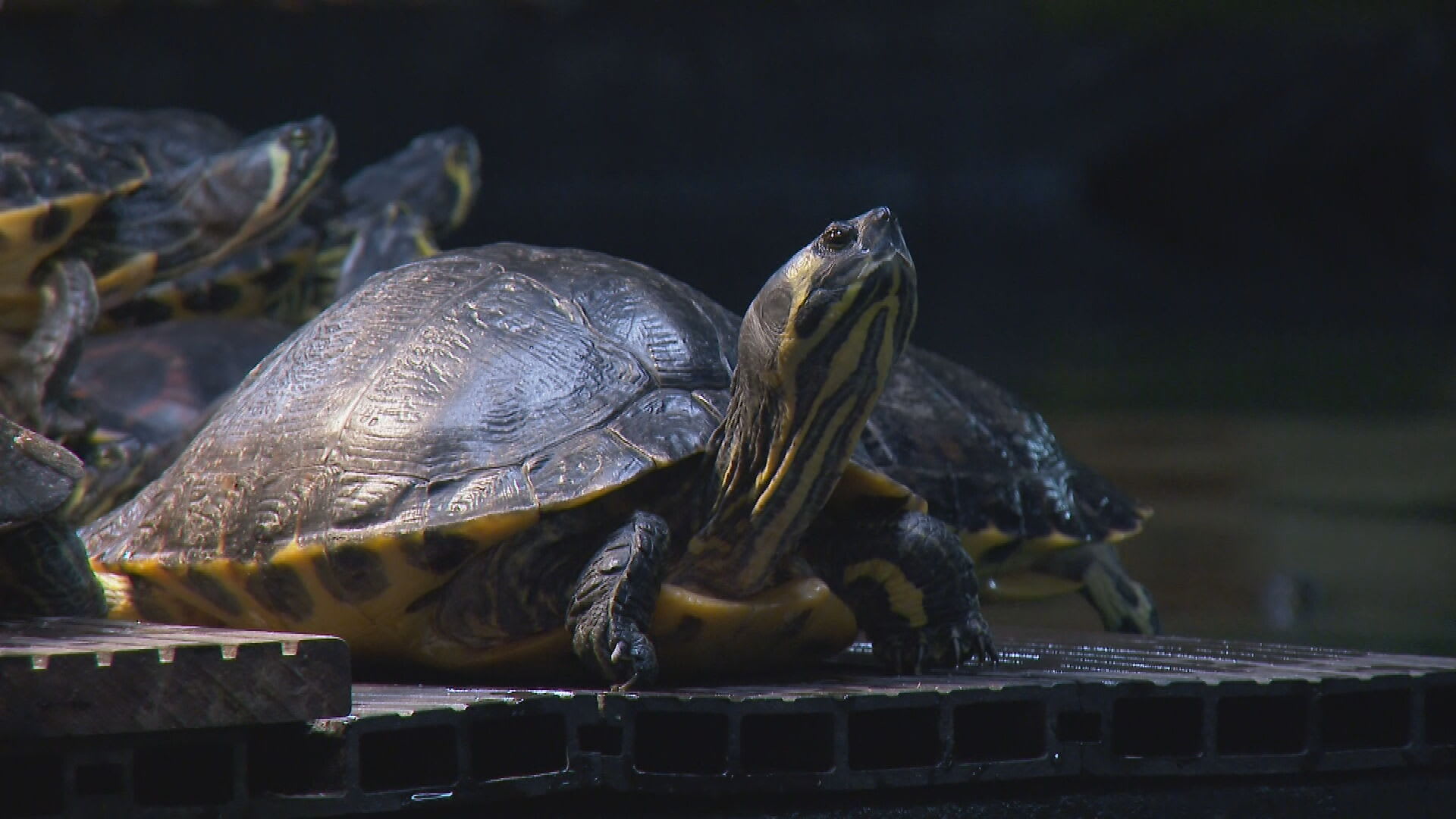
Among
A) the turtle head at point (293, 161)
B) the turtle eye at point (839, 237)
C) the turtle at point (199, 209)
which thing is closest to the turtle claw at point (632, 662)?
the turtle eye at point (839, 237)

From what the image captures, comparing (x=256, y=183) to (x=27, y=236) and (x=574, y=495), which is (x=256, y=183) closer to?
(x=27, y=236)

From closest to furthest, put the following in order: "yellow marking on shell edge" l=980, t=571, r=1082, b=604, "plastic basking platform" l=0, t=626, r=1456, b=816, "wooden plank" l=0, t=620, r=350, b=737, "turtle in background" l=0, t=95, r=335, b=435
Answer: "wooden plank" l=0, t=620, r=350, b=737 < "plastic basking platform" l=0, t=626, r=1456, b=816 < "yellow marking on shell edge" l=980, t=571, r=1082, b=604 < "turtle in background" l=0, t=95, r=335, b=435

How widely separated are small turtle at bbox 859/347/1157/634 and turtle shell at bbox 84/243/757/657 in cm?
65

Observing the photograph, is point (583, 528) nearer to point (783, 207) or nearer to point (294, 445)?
point (294, 445)

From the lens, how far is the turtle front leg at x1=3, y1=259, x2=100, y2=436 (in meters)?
4.19

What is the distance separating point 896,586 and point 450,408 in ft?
2.01

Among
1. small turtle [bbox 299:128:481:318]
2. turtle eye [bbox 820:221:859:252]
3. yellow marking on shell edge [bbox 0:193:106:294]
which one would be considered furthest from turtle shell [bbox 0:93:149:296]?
turtle eye [bbox 820:221:859:252]

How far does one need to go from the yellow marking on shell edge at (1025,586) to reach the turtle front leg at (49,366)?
2.07 meters

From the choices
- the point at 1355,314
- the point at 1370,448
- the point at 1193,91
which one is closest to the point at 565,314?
the point at 1370,448

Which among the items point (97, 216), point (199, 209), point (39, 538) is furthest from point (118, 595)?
point (199, 209)

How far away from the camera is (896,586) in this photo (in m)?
2.47

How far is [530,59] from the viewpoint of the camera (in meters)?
26.0

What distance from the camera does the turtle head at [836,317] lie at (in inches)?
83.7

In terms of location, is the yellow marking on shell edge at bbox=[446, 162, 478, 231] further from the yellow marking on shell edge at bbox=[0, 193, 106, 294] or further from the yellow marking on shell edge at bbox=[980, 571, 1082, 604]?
the yellow marking on shell edge at bbox=[980, 571, 1082, 604]
